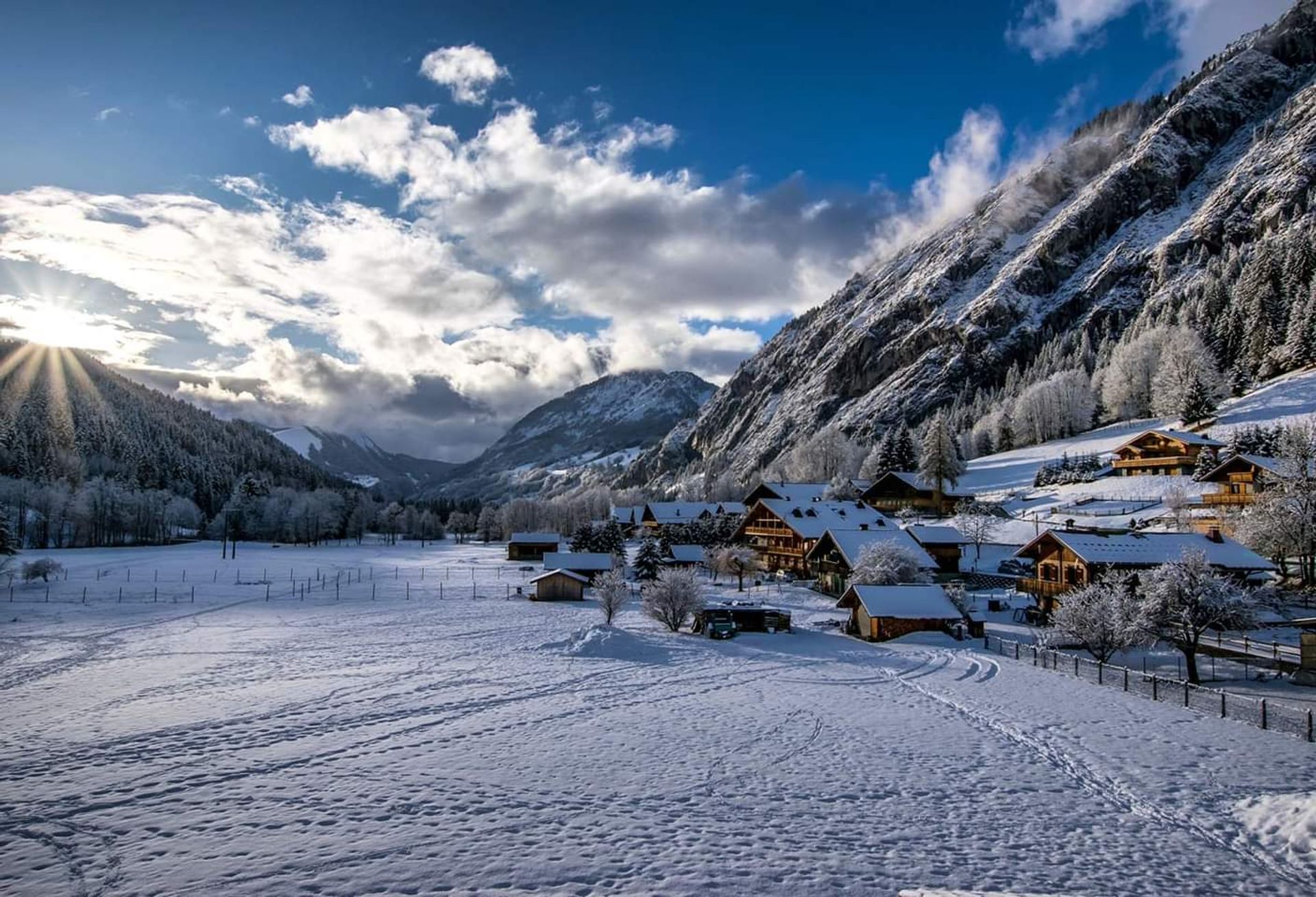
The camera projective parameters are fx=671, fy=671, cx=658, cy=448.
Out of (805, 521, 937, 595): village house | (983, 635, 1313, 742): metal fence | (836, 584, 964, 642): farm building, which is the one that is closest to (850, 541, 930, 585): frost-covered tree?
(805, 521, 937, 595): village house

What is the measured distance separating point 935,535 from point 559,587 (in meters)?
38.7

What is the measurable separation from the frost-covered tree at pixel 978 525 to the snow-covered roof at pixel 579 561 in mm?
40466

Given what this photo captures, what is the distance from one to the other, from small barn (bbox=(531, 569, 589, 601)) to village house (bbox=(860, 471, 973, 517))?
52.3m

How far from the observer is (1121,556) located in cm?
4706

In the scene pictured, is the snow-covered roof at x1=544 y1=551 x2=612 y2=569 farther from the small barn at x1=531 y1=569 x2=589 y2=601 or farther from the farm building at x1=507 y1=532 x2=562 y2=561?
the farm building at x1=507 y1=532 x2=562 y2=561

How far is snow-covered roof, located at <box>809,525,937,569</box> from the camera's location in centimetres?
5891

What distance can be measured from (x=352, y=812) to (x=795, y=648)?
96.9 ft

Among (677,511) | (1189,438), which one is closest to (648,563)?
(677,511)

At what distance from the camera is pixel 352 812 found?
49.4 ft

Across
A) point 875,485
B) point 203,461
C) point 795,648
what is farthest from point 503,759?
point 203,461

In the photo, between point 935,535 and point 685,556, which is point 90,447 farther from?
point 935,535

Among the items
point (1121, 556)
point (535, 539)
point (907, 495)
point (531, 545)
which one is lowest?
point (531, 545)

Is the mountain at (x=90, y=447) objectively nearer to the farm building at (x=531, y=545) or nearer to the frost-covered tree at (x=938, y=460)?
the farm building at (x=531, y=545)

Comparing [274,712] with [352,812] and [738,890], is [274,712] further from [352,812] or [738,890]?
[738,890]
